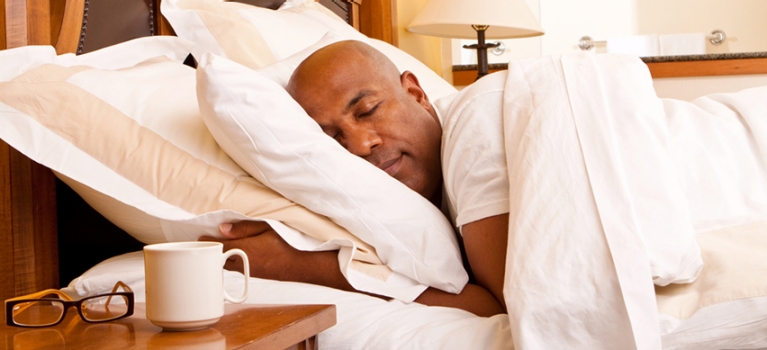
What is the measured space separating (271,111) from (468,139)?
270 millimetres

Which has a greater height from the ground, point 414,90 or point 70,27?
point 70,27

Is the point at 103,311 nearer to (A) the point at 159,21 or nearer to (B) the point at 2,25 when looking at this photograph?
(B) the point at 2,25

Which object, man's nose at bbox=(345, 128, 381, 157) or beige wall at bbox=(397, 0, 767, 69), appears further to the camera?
beige wall at bbox=(397, 0, 767, 69)

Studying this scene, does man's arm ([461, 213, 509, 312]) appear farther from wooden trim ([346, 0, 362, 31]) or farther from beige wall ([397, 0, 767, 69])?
beige wall ([397, 0, 767, 69])

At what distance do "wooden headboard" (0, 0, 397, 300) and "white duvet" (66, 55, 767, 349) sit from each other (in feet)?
0.41

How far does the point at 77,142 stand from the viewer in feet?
3.24

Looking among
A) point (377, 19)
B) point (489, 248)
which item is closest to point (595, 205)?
point (489, 248)

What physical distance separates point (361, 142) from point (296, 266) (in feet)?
0.85

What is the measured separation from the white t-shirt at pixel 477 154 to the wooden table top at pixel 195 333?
30 cm

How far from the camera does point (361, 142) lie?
1.16 meters

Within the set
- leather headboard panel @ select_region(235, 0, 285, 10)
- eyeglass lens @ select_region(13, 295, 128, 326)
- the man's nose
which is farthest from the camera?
leather headboard panel @ select_region(235, 0, 285, 10)

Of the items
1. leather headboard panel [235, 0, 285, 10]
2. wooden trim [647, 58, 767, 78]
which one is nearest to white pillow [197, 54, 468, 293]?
leather headboard panel [235, 0, 285, 10]

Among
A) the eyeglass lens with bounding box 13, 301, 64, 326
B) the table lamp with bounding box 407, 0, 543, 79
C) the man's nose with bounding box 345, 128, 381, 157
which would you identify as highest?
Result: the table lamp with bounding box 407, 0, 543, 79

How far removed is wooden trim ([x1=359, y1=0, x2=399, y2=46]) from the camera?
2594mm
